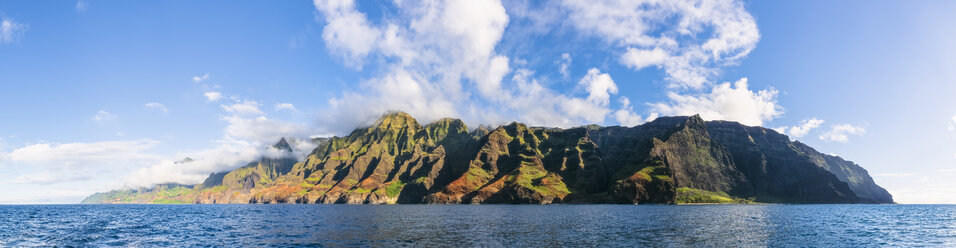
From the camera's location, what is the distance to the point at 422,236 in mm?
68125

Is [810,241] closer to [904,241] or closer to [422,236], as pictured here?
[904,241]

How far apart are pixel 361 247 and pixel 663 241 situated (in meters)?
41.9

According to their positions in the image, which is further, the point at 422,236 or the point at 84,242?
the point at 422,236

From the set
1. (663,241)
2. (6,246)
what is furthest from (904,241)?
(6,246)

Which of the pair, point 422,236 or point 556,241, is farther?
point 422,236

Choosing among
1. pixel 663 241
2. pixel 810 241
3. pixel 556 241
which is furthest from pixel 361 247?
pixel 810 241

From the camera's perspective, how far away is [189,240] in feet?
212

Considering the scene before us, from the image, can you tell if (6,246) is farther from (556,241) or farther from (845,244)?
(845,244)

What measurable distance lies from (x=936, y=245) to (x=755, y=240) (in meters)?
24.4

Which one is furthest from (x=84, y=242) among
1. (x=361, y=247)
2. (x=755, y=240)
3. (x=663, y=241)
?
(x=755, y=240)

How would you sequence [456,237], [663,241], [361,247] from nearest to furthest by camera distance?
1. [361,247]
2. [663,241]
3. [456,237]

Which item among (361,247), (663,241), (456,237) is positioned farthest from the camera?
(456,237)

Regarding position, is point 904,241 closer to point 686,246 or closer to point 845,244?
point 845,244

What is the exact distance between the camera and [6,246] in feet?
187
